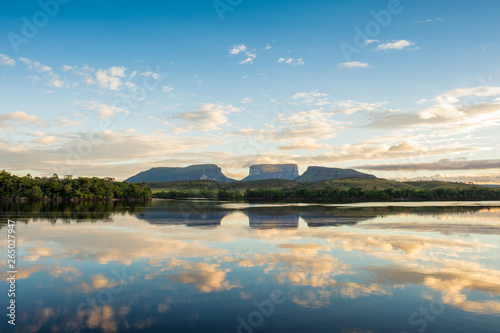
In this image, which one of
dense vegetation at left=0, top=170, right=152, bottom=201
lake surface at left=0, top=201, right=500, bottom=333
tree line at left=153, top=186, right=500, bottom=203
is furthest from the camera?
tree line at left=153, top=186, right=500, bottom=203

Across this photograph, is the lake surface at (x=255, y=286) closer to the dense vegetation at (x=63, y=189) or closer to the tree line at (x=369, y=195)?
the dense vegetation at (x=63, y=189)

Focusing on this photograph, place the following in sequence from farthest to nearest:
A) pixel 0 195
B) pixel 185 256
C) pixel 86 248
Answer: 1. pixel 0 195
2. pixel 86 248
3. pixel 185 256

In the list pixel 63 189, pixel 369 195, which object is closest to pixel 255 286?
pixel 63 189

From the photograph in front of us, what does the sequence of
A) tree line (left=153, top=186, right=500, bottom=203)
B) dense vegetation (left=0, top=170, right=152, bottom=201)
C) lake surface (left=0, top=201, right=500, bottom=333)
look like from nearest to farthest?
lake surface (left=0, top=201, right=500, bottom=333) < dense vegetation (left=0, top=170, right=152, bottom=201) < tree line (left=153, top=186, right=500, bottom=203)

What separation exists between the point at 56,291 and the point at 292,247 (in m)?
18.0

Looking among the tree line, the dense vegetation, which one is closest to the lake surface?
the dense vegetation

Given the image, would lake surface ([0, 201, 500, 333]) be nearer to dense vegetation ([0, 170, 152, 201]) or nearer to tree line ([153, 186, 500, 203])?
dense vegetation ([0, 170, 152, 201])

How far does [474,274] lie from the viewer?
21.0 metres

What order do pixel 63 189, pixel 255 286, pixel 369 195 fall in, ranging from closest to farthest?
pixel 255 286, pixel 63 189, pixel 369 195

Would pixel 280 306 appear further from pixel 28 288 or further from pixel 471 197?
pixel 471 197

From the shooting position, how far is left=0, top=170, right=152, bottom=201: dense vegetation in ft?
455

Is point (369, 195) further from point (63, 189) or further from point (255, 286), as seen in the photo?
point (255, 286)

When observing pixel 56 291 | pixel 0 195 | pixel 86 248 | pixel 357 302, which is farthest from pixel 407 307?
pixel 0 195

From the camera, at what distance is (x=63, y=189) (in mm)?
152750
